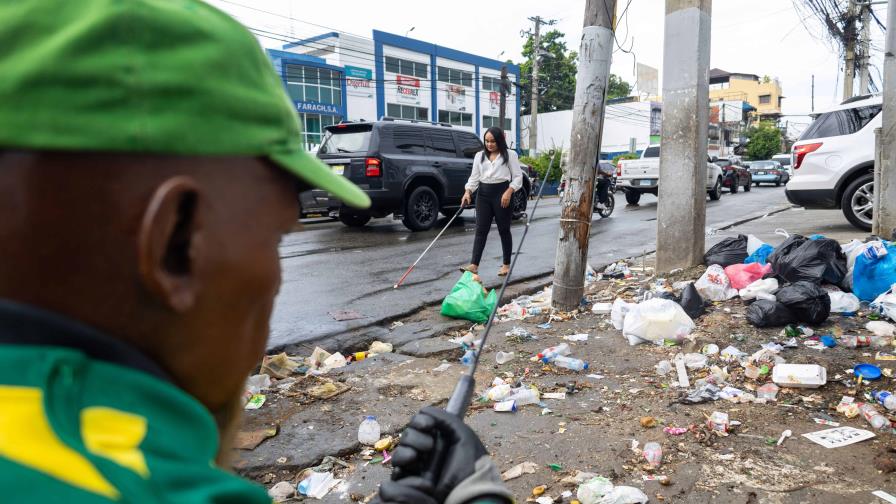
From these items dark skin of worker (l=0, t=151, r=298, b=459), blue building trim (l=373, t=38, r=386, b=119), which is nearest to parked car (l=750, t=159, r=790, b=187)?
blue building trim (l=373, t=38, r=386, b=119)

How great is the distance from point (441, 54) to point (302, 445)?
39.1 meters

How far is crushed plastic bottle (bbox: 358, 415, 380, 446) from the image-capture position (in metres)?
2.88

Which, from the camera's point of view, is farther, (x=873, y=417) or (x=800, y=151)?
(x=800, y=151)

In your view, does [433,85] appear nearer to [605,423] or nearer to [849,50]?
[849,50]

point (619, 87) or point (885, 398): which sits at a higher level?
point (619, 87)

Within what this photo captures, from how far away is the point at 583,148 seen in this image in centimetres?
500

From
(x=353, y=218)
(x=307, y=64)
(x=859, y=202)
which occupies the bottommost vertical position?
(x=353, y=218)

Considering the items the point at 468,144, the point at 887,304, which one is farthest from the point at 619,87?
the point at 887,304

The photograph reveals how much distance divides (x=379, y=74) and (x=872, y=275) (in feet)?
111

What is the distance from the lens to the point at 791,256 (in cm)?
494

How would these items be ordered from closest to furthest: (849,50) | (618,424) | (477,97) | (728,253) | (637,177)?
(618,424)
(728,253)
(637,177)
(849,50)
(477,97)

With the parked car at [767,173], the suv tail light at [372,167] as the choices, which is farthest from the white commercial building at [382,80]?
the suv tail light at [372,167]

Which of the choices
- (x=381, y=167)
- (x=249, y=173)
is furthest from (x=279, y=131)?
(x=381, y=167)

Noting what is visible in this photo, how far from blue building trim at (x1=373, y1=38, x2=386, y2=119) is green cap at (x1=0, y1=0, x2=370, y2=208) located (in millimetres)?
36229
